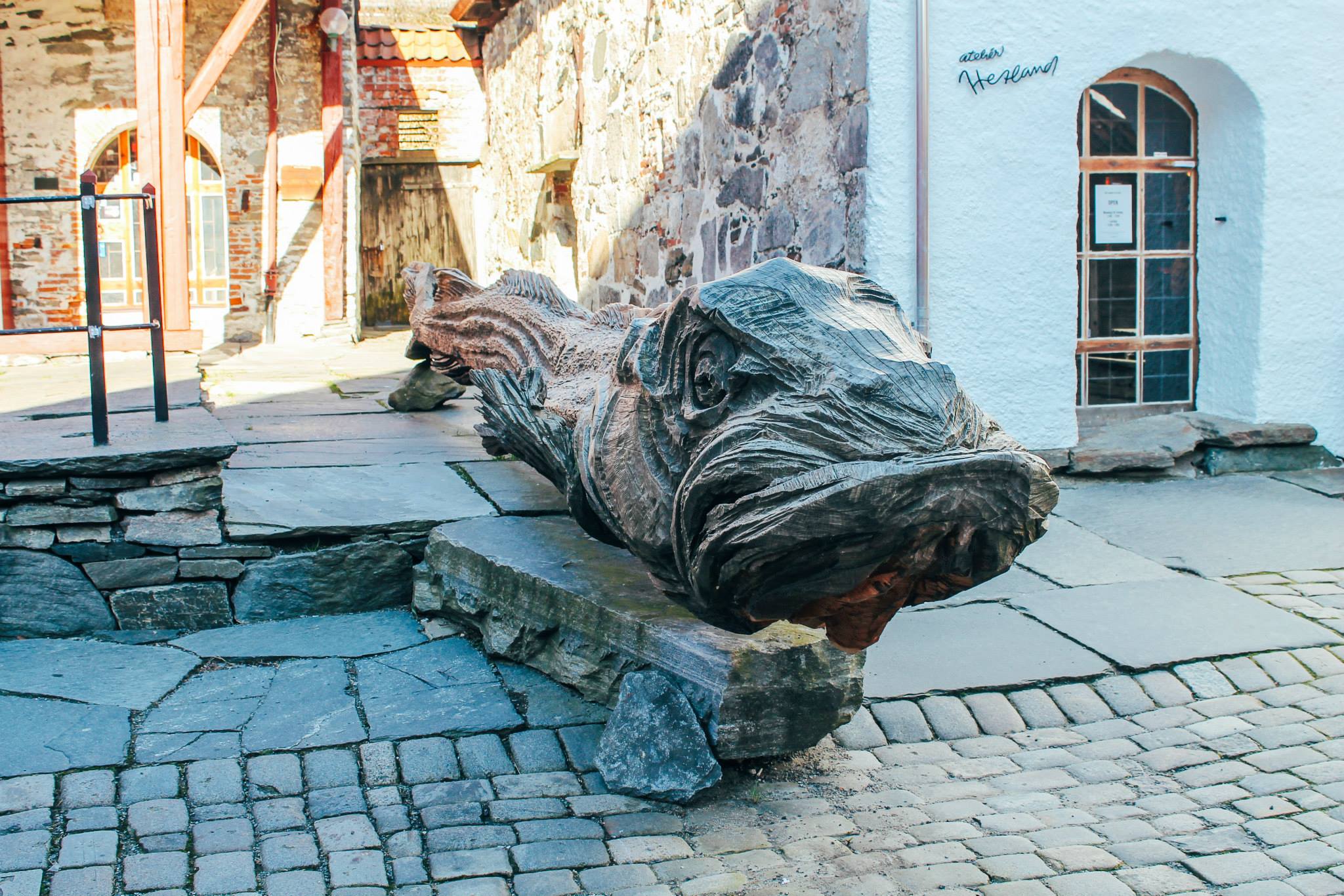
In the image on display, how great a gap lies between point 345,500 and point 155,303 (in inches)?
44.9

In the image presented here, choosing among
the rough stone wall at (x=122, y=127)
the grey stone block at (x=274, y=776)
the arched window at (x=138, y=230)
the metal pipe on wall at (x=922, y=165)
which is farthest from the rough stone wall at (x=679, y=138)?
the grey stone block at (x=274, y=776)

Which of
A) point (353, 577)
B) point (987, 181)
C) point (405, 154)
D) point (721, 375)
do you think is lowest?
point (353, 577)

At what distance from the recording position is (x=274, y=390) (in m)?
6.95

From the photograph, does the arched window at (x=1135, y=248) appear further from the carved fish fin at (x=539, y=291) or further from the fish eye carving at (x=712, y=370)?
the fish eye carving at (x=712, y=370)

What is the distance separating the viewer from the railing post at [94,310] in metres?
3.83

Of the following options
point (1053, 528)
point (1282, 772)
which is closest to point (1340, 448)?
point (1053, 528)

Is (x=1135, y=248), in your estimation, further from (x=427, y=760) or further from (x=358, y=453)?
(x=427, y=760)

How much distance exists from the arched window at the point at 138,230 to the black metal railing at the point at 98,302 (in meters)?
7.45

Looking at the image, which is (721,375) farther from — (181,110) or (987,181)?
(181,110)

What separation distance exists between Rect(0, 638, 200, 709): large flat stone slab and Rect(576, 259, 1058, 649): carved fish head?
139cm

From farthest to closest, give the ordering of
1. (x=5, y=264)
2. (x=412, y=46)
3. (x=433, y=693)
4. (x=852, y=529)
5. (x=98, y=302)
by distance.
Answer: (x=412, y=46), (x=5, y=264), (x=98, y=302), (x=433, y=693), (x=852, y=529)

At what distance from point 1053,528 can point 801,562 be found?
3.05 metres

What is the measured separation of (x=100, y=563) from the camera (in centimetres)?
356

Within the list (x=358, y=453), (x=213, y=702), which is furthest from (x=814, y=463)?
(x=358, y=453)
